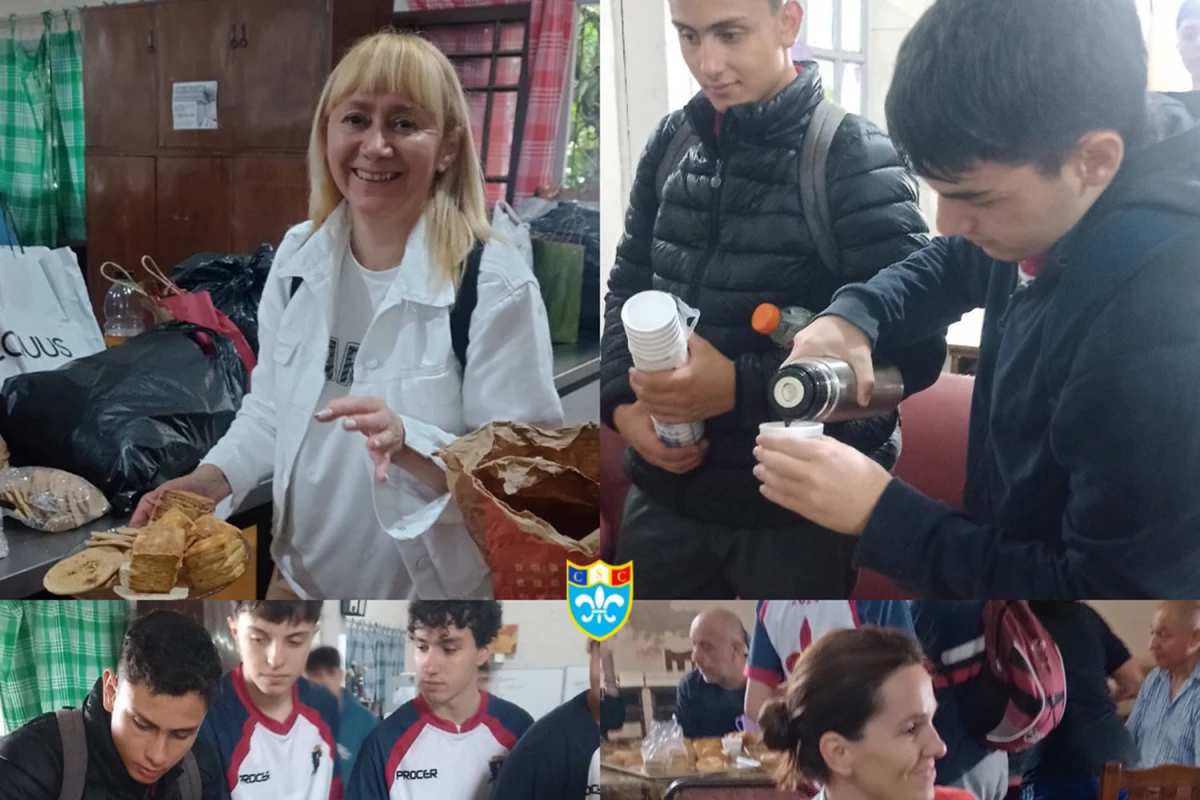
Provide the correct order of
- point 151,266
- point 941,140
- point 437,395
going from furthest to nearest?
point 151,266 < point 437,395 < point 941,140

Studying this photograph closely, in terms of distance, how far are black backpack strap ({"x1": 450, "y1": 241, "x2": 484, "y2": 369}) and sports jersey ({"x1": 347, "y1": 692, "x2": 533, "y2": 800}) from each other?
0.60m

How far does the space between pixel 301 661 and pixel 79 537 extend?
40cm

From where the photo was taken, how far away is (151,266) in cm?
167

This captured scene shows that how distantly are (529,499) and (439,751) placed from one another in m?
0.47

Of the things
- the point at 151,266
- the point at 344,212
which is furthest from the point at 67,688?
the point at 344,212

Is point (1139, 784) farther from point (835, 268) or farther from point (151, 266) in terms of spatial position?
point (151, 266)

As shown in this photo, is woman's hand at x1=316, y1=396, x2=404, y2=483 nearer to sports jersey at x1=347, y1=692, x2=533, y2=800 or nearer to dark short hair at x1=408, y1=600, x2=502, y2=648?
dark short hair at x1=408, y1=600, x2=502, y2=648

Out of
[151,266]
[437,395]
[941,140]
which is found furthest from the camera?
[151,266]

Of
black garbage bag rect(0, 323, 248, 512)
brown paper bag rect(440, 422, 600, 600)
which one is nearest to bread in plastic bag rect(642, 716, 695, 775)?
brown paper bag rect(440, 422, 600, 600)

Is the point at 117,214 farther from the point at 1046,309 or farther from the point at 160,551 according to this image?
the point at 1046,309

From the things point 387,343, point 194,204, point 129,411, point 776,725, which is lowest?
point 776,725

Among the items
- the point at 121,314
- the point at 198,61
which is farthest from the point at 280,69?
the point at 121,314

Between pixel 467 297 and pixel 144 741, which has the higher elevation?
pixel 467 297

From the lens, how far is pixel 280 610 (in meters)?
1.66
